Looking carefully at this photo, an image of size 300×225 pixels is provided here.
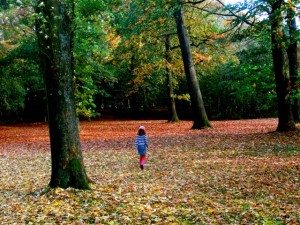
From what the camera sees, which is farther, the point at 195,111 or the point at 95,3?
the point at 195,111

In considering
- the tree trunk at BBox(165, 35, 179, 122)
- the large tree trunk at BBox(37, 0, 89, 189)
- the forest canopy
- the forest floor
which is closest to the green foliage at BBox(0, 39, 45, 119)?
the forest canopy

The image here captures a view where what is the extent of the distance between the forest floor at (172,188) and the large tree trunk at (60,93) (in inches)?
16.5

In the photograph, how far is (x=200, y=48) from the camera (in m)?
24.9

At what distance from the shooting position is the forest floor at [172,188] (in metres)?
5.98

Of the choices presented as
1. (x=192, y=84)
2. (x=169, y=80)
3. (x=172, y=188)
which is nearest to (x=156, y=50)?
(x=169, y=80)

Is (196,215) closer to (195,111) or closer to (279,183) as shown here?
(279,183)

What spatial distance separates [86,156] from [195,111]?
8.69m

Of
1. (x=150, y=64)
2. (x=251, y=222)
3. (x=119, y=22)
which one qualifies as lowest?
(x=251, y=222)

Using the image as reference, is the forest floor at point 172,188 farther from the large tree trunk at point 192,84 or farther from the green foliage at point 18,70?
the green foliage at point 18,70

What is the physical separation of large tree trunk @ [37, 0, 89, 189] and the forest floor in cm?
42

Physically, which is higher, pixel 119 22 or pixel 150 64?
pixel 119 22

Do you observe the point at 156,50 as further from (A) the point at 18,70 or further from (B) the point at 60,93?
(B) the point at 60,93

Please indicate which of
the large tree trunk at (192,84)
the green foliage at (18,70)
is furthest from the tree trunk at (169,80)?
the green foliage at (18,70)

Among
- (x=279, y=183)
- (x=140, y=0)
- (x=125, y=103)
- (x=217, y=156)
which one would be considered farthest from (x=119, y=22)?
(x=125, y=103)
